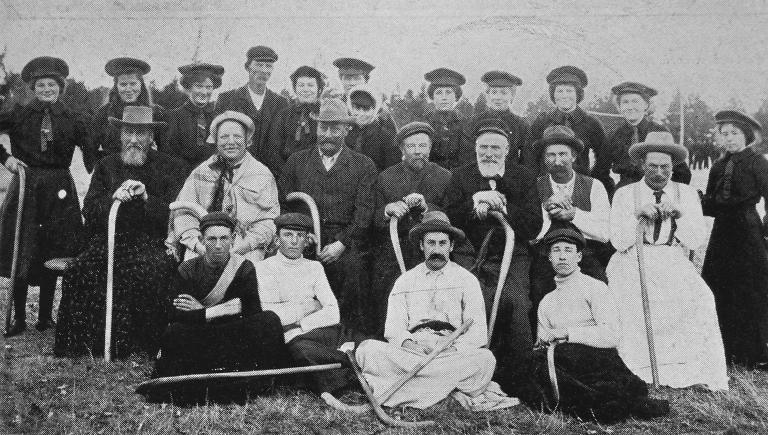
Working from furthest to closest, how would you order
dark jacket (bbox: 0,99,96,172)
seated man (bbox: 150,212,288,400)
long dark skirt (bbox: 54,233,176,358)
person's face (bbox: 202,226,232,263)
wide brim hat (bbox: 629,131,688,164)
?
dark jacket (bbox: 0,99,96,172) < wide brim hat (bbox: 629,131,688,164) < long dark skirt (bbox: 54,233,176,358) < person's face (bbox: 202,226,232,263) < seated man (bbox: 150,212,288,400)

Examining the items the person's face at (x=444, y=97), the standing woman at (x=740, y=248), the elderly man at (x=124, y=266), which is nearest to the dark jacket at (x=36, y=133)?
the elderly man at (x=124, y=266)

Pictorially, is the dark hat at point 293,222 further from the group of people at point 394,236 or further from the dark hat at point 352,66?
the dark hat at point 352,66

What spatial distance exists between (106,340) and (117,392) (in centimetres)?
70

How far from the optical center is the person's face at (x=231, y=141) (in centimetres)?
587

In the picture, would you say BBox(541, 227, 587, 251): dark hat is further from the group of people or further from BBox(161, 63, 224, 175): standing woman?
BBox(161, 63, 224, 175): standing woman

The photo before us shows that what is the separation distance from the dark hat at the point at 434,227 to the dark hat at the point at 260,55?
2.45 meters

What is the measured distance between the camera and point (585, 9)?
616 cm

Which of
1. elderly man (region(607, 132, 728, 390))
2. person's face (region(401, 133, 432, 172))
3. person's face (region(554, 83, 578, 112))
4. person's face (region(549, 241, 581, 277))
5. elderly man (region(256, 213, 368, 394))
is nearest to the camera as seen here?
person's face (region(549, 241, 581, 277))

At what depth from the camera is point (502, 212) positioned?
18.0ft

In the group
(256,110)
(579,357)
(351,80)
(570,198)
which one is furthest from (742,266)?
(256,110)

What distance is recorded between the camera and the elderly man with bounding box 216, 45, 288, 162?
21.4 ft

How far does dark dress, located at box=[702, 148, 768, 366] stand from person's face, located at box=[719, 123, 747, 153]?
0.06 meters

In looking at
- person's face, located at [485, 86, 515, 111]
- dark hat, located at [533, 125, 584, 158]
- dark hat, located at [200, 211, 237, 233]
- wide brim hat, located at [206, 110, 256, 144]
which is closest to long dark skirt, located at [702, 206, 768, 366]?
dark hat, located at [533, 125, 584, 158]

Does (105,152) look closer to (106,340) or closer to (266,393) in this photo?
(106,340)
